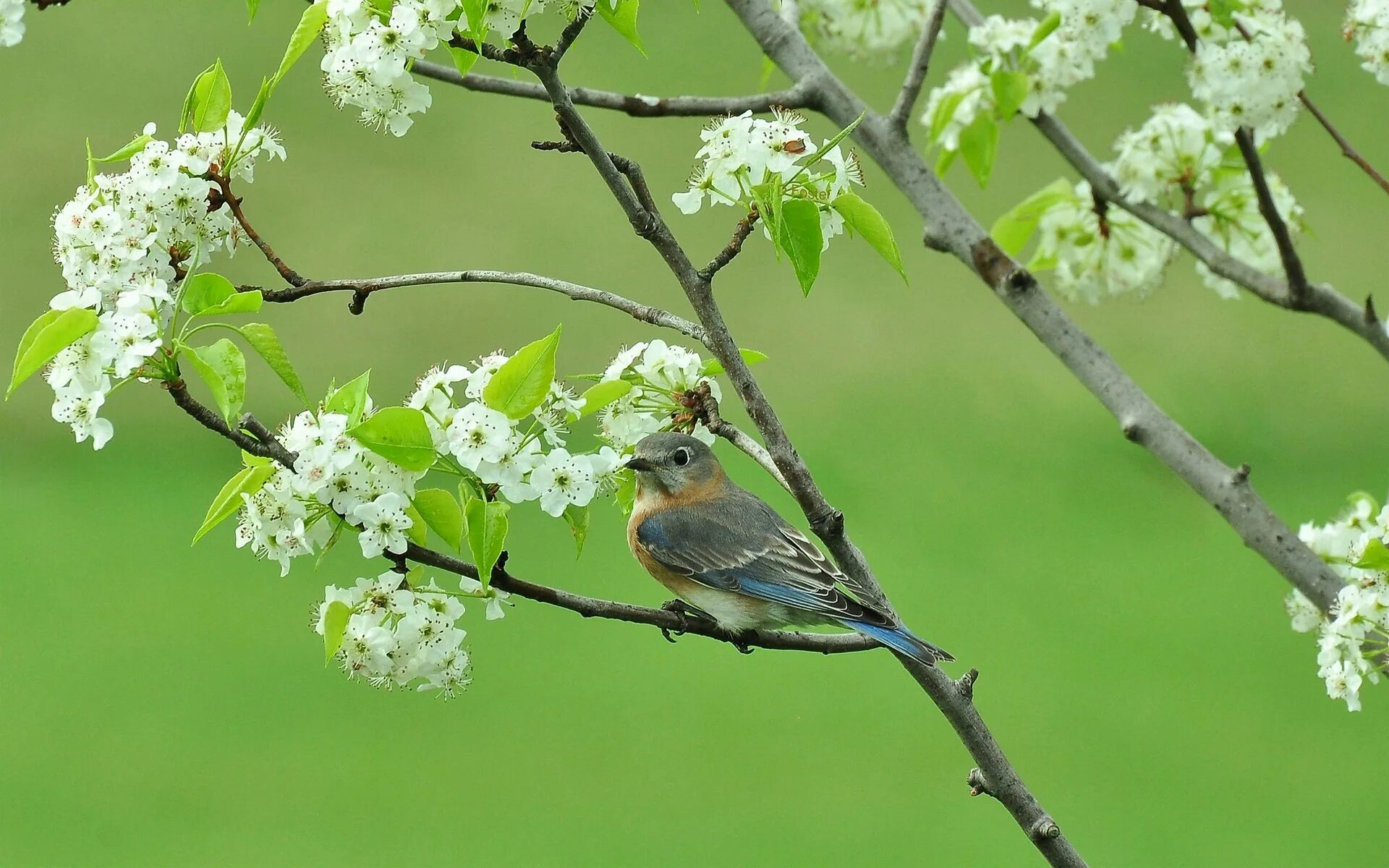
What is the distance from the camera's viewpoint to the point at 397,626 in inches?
63.1

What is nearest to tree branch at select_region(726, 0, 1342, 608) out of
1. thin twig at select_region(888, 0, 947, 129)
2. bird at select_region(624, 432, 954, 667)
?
thin twig at select_region(888, 0, 947, 129)

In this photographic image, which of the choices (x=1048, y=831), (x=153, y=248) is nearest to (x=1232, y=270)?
(x=1048, y=831)

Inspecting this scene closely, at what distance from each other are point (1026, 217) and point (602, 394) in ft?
4.67

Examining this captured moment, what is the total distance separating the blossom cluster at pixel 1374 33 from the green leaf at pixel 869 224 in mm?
997

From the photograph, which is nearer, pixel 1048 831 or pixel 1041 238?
pixel 1048 831

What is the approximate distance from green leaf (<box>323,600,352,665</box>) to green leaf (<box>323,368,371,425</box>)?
248 millimetres

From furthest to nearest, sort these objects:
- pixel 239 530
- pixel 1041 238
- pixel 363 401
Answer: pixel 1041 238, pixel 239 530, pixel 363 401

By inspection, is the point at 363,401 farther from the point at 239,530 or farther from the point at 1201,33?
the point at 1201,33

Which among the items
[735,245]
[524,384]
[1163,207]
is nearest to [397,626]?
[524,384]

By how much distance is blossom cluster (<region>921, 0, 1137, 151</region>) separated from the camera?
98.6 inches

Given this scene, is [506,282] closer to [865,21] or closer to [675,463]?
[675,463]

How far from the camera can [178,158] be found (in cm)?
162

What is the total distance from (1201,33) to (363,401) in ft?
5.73

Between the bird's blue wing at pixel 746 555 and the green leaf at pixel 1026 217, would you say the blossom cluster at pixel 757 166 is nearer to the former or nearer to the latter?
the bird's blue wing at pixel 746 555
